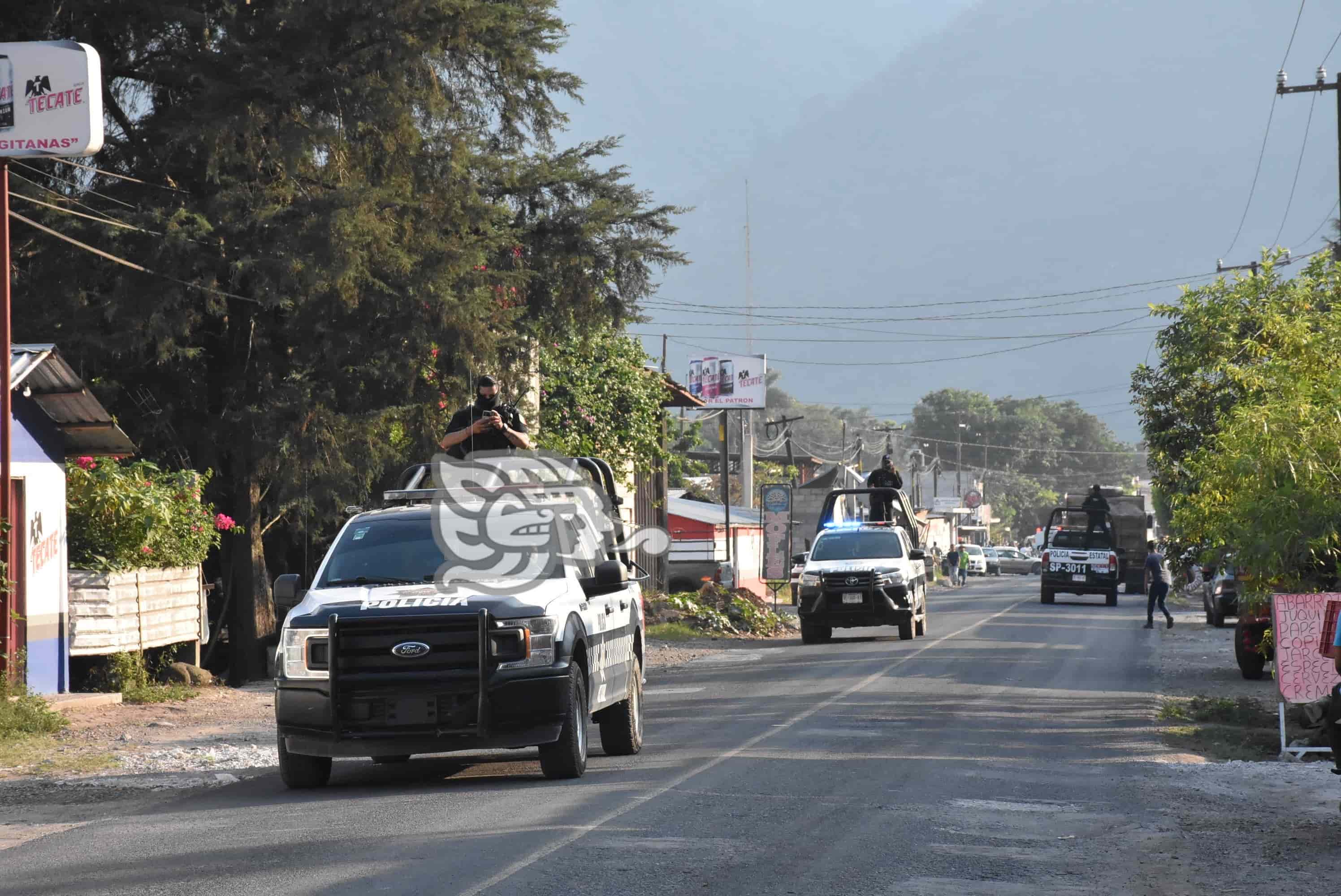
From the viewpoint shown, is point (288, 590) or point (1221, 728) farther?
point (1221, 728)

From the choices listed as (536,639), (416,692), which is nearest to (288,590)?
(416,692)

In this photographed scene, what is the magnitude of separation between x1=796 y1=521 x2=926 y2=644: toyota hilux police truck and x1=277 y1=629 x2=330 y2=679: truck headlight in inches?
705

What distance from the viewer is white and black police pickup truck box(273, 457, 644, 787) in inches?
398

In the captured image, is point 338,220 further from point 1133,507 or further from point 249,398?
point 1133,507

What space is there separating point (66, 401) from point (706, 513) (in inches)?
1521

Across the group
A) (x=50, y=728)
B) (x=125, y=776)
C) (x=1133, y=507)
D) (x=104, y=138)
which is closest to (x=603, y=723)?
(x=125, y=776)

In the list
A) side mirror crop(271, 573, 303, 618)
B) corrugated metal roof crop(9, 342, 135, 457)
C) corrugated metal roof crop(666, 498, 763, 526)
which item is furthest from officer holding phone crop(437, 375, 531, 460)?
corrugated metal roof crop(666, 498, 763, 526)

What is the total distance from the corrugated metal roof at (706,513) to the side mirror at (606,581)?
40551 millimetres

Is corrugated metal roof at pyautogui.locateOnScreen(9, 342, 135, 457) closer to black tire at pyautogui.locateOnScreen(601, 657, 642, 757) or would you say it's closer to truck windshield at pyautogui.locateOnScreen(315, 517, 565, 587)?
truck windshield at pyautogui.locateOnScreen(315, 517, 565, 587)

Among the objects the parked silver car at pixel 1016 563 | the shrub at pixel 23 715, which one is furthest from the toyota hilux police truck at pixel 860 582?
the parked silver car at pixel 1016 563

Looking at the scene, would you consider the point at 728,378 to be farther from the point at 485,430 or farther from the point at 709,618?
the point at 485,430

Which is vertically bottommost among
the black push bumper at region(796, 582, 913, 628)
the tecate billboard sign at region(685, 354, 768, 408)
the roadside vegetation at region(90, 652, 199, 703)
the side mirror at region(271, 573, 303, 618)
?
the roadside vegetation at region(90, 652, 199, 703)

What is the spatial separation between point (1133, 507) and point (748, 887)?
58427 millimetres

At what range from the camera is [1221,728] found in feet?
49.9
